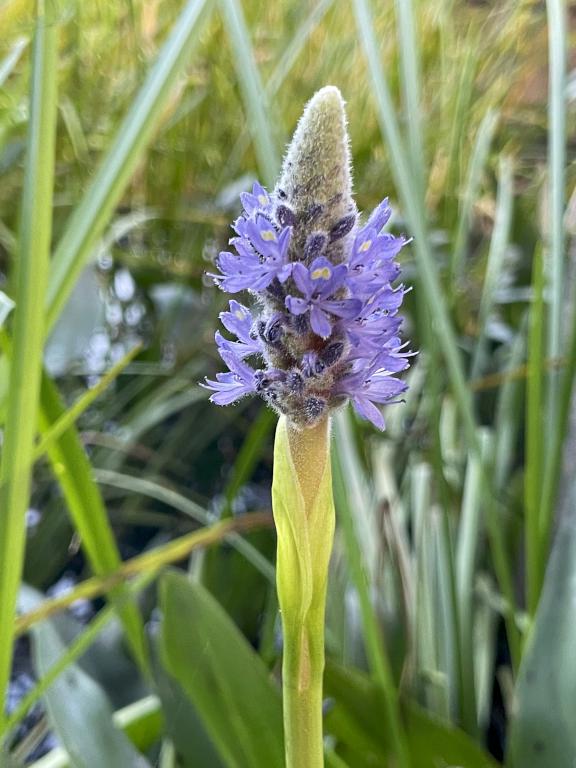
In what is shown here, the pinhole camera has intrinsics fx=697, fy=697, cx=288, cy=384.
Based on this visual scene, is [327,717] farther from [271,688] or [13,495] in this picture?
[13,495]

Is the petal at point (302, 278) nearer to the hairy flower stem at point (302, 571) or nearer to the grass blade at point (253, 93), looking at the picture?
the hairy flower stem at point (302, 571)

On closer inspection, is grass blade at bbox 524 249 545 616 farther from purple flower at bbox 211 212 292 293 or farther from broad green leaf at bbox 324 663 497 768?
purple flower at bbox 211 212 292 293

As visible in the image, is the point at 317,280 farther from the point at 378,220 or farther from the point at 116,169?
the point at 116,169

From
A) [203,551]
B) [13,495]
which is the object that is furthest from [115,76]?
[13,495]

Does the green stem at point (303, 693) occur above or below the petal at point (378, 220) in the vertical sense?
below

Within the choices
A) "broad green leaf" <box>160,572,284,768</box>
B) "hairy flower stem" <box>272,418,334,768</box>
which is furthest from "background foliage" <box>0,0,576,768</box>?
"hairy flower stem" <box>272,418,334,768</box>

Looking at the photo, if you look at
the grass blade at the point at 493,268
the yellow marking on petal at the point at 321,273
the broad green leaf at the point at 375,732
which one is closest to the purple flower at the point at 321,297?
the yellow marking on petal at the point at 321,273
